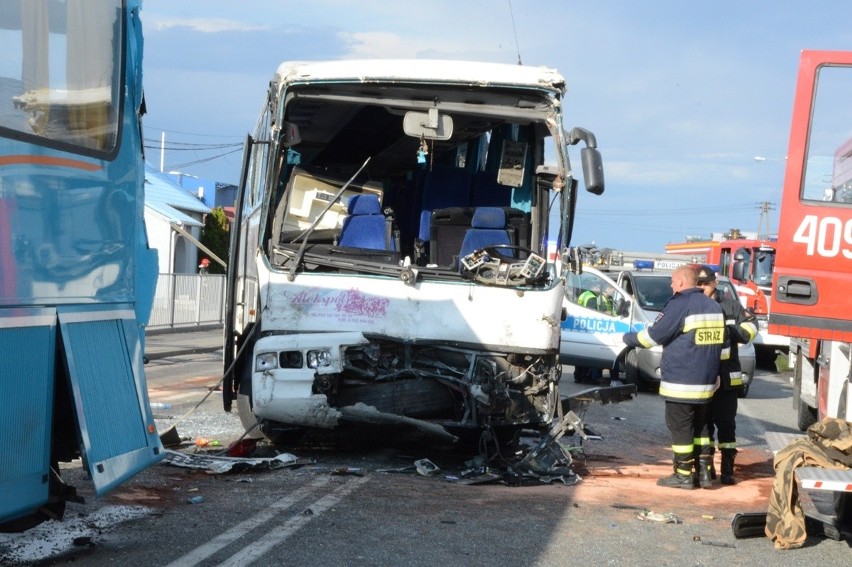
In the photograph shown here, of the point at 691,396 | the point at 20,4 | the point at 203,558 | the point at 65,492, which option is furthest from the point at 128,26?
the point at 691,396

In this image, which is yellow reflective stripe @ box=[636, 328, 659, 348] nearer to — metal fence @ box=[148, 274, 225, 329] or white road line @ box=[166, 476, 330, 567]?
white road line @ box=[166, 476, 330, 567]

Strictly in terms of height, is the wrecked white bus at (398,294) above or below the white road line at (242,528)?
above

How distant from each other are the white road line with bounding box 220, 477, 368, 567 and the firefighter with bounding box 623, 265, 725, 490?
259 cm

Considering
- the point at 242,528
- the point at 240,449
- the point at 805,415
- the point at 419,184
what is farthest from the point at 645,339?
the point at 805,415

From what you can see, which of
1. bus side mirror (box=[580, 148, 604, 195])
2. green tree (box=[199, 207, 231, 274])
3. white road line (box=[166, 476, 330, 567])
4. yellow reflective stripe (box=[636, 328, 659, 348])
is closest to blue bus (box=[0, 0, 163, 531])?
white road line (box=[166, 476, 330, 567])

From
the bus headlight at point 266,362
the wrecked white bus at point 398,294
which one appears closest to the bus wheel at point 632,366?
the wrecked white bus at point 398,294

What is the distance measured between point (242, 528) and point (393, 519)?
100cm

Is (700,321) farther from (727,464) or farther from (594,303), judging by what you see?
(594,303)

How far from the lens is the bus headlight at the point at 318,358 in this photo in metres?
8.71

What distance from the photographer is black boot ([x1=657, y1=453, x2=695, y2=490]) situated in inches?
356

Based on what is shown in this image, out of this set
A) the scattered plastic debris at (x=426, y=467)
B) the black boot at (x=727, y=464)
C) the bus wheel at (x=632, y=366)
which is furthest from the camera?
the bus wheel at (x=632, y=366)

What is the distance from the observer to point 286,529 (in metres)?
6.57

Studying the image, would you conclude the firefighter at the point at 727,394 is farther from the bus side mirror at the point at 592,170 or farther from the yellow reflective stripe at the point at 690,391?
the bus side mirror at the point at 592,170

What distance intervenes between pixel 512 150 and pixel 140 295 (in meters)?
4.91
